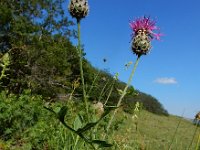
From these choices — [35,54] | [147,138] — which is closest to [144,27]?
[147,138]

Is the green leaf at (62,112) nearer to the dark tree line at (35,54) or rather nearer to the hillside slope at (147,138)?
the hillside slope at (147,138)

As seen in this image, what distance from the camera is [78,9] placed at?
104 inches

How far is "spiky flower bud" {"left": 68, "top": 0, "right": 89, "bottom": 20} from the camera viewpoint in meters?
2.62

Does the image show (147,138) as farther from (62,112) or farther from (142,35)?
(62,112)

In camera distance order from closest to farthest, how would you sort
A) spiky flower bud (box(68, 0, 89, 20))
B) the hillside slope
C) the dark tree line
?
spiky flower bud (box(68, 0, 89, 20)) < the hillside slope < the dark tree line

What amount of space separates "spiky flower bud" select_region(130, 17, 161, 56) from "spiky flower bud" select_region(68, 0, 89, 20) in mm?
462

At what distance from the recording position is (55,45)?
86.8 feet

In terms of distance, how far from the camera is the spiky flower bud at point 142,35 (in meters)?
2.89

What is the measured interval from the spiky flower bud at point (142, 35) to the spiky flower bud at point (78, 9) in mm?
462

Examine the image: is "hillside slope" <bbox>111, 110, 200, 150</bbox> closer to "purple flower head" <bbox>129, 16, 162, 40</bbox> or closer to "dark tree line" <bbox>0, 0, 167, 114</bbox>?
"purple flower head" <bbox>129, 16, 162, 40</bbox>

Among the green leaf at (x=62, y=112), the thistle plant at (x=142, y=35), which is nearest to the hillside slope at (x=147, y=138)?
the thistle plant at (x=142, y=35)

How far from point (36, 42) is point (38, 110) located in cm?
1864

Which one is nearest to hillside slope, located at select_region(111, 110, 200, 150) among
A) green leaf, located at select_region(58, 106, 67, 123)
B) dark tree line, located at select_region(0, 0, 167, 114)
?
green leaf, located at select_region(58, 106, 67, 123)

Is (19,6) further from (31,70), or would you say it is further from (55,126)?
(55,126)
